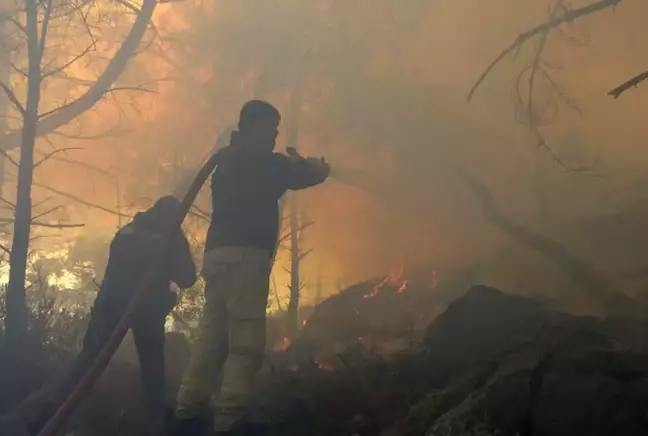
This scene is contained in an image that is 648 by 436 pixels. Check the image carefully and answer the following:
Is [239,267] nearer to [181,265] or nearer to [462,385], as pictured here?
[181,265]

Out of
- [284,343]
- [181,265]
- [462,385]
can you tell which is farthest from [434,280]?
[462,385]

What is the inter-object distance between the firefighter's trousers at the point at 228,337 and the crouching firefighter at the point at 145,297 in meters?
0.38

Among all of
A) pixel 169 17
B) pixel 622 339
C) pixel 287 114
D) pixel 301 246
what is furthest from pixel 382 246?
pixel 622 339

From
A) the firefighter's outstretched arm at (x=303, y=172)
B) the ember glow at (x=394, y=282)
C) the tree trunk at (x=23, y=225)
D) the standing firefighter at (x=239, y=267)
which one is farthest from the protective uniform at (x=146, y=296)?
the ember glow at (x=394, y=282)

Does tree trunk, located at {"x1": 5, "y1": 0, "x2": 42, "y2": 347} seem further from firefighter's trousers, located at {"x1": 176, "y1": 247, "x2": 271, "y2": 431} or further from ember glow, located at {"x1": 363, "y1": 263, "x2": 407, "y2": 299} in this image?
ember glow, located at {"x1": 363, "y1": 263, "x2": 407, "y2": 299}

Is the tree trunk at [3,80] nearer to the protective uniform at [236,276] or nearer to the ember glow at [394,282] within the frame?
the protective uniform at [236,276]

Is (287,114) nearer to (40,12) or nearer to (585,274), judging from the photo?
(40,12)

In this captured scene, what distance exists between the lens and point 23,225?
538 centimetres

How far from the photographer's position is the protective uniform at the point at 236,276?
3.55 m

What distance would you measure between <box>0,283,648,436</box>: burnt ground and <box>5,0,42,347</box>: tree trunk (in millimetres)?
411

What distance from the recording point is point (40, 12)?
6277 millimetres

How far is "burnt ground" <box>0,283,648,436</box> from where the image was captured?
298 cm

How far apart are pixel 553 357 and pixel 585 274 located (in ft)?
17.7

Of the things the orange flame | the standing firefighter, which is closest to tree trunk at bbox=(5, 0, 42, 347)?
the standing firefighter
